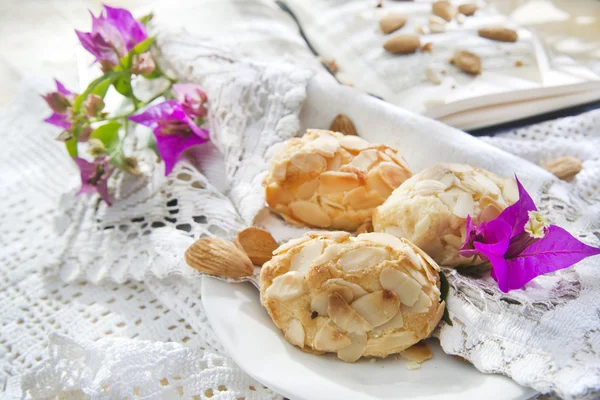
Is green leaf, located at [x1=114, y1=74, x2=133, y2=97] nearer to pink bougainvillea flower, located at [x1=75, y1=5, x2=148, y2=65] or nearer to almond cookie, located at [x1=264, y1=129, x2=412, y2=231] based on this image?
pink bougainvillea flower, located at [x1=75, y1=5, x2=148, y2=65]

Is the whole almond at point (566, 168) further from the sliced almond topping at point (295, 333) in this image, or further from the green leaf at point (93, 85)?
the green leaf at point (93, 85)

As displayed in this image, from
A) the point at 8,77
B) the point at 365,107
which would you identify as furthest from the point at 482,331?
the point at 8,77

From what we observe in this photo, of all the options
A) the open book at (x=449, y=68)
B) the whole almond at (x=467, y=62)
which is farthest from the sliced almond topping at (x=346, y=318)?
the whole almond at (x=467, y=62)

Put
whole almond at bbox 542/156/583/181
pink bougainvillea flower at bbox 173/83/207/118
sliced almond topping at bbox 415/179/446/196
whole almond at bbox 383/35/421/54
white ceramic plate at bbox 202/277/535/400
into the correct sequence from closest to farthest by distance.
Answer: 1. white ceramic plate at bbox 202/277/535/400
2. sliced almond topping at bbox 415/179/446/196
3. whole almond at bbox 542/156/583/181
4. pink bougainvillea flower at bbox 173/83/207/118
5. whole almond at bbox 383/35/421/54

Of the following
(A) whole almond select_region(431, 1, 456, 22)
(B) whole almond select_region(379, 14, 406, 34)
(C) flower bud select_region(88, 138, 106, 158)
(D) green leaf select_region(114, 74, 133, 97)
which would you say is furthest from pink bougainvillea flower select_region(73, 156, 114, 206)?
(A) whole almond select_region(431, 1, 456, 22)

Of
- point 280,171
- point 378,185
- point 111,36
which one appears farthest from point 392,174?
point 111,36

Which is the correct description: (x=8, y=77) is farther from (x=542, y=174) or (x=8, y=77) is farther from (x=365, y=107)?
(x=542, y=174)
